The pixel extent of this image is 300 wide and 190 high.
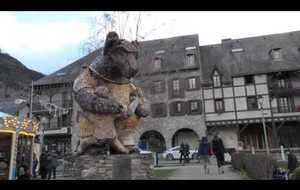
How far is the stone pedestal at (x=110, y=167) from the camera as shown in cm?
683

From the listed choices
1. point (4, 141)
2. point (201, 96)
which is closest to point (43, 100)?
point (201, 96)

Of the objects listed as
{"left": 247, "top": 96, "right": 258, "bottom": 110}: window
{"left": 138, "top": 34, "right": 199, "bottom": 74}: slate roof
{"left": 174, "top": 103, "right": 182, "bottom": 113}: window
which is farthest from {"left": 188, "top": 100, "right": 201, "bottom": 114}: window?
{"left": 247, "top": 96, "right": 258, "bottom": 110}: window

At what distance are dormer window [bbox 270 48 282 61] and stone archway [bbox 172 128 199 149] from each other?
1149 centimetres

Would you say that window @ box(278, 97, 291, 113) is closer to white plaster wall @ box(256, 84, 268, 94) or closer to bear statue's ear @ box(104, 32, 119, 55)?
white plaster wall @ box(256, 84, 268, 94)

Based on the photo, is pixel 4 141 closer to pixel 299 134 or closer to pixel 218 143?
pixel 218 143

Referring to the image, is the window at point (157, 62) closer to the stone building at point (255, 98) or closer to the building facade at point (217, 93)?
the building facade at point (217, 93)

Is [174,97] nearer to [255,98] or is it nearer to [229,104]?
[229,104]

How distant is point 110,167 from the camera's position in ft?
22.5

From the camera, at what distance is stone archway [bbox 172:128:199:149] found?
3161 cm

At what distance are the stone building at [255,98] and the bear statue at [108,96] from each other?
920 inches

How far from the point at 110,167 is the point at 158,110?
2638 centimetres

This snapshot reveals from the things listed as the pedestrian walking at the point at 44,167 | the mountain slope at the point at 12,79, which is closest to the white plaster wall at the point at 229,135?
the pedestrian walking at the point at 44,167

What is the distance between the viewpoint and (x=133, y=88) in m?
7.98

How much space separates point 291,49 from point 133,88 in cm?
2962
